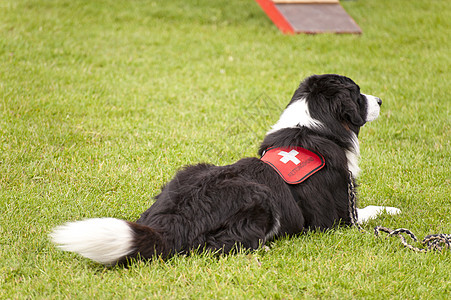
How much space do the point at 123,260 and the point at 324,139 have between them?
164cm

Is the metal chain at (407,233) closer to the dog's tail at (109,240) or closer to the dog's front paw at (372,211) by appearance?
the dog's front paw at (372,211)

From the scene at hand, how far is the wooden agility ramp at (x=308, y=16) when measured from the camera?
9172 mm

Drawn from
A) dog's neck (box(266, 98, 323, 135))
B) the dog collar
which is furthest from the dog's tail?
dog's neck (box(266, 98, 323, 135))

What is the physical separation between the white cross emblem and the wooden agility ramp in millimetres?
6094

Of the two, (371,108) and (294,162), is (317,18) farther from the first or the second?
(294,162)

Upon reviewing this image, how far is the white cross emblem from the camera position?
3354 mm

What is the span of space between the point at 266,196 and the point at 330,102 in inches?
36.1

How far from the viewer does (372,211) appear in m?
3.83

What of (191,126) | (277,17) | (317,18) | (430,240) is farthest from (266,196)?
(317,18)

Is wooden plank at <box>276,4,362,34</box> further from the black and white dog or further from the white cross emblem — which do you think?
the white cross emblem

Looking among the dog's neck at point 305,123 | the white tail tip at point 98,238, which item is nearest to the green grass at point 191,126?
the white tail tip at point 98,238

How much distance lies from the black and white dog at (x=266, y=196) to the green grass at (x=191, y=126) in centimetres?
14

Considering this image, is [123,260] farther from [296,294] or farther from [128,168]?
[128,168]

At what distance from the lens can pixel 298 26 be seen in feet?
30.2
